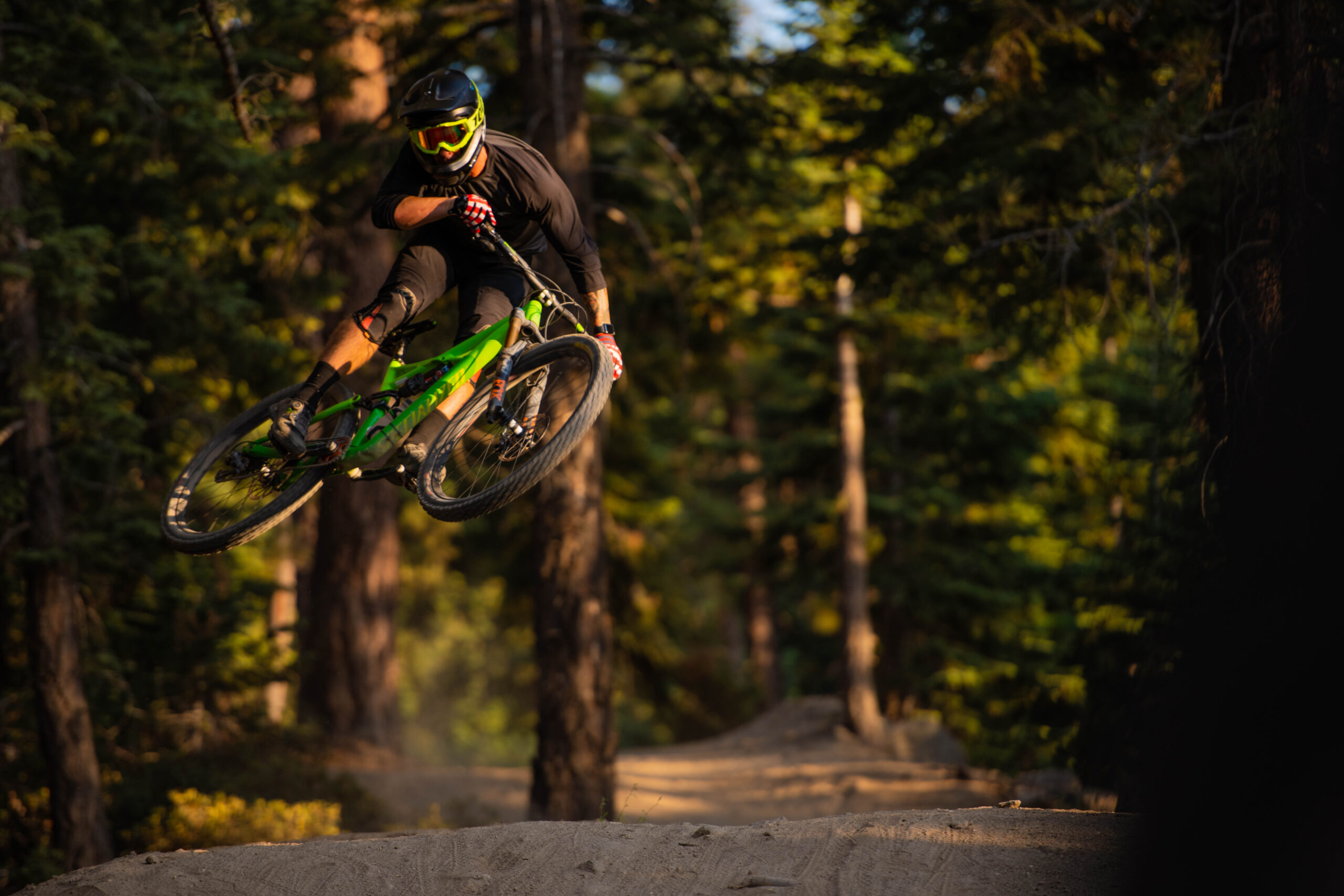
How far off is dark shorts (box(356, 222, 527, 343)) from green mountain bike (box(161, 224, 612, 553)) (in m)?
0.16

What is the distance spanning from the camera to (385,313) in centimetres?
607

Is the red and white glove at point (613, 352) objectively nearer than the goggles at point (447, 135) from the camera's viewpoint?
No

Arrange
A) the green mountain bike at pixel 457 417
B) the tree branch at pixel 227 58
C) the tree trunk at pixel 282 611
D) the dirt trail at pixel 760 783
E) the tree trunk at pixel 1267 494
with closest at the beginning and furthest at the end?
1. the tree trunk at pixel 1267 494
2. the green mountain bike at pixel 457 417
3. the tree branch at pixel 227 58
4. the dirt trail at pixel 760 783
5. the tree trunk at pixel 282 611

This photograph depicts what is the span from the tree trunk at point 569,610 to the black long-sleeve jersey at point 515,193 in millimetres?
4231

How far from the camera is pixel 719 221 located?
16250 millimetres

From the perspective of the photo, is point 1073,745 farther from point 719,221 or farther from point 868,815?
point 719,221

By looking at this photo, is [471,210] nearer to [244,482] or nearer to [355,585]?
[244,482]

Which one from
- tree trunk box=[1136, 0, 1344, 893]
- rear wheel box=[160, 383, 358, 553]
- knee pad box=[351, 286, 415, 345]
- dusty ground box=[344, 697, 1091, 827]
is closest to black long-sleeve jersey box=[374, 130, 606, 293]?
knee pad box=[351, 286, 415, 345]

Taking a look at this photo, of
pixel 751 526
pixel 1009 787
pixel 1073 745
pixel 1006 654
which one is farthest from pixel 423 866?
pixel 751 526

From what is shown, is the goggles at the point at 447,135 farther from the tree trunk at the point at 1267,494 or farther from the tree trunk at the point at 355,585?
the tree trunk at the point at 355,585

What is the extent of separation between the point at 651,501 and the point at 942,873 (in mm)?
14421

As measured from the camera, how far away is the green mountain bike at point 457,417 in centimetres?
581

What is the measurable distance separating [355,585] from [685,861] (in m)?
10.2

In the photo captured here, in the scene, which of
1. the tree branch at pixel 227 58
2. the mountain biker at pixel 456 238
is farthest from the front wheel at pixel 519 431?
the tree branch at pixel 227 58
